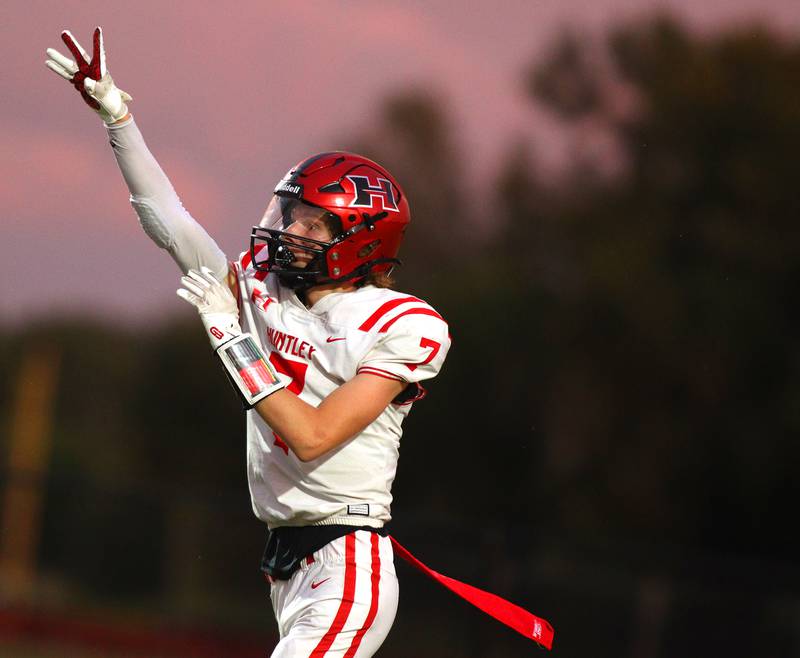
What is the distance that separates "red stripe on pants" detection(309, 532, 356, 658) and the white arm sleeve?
0.92 meters

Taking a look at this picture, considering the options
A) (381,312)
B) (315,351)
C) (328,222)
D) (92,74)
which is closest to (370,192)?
(328,222)

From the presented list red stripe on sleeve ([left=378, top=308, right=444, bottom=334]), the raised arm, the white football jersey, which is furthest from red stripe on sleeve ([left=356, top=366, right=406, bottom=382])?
the raised arm

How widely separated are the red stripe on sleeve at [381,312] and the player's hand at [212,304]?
14.3 inches

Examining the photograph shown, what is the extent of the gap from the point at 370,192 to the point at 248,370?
29.2 inches

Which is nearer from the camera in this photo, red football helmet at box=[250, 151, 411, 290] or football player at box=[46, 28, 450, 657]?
football player at box=[46, 28, 450, 657]

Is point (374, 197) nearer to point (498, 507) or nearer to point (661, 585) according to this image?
point (661, 585)

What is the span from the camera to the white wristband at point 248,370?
2.99m

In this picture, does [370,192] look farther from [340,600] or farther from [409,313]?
[340,600]

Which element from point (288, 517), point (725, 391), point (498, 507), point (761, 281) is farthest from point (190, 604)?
point (288, 517)

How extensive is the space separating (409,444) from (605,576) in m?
7.83

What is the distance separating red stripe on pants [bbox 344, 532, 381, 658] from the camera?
3141 millimetres

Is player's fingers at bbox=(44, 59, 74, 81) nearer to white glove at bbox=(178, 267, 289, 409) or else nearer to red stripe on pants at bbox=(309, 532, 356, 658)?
white glove at bbox=(178, 267, 289, 409)

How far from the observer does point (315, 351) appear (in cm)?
329

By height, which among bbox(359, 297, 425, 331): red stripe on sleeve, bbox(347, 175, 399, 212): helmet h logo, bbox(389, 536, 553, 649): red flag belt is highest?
bbox(347, 175, 399, 212): helmet h logo
